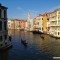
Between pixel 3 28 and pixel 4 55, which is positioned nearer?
pixel 4 55

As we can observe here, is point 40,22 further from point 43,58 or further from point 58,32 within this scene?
point 43,58

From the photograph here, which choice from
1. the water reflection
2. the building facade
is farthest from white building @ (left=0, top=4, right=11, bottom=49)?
the water reflection

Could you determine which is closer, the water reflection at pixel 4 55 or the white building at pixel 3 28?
the water reflection at pixel 4 55

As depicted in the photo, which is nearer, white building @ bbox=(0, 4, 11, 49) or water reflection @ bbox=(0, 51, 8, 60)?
water reflection @ bbox=(0, 51, 8, 60)

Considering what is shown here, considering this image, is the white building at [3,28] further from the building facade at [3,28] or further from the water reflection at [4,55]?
the water reflection at [4,55]

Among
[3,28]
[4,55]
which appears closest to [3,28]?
[3,28]

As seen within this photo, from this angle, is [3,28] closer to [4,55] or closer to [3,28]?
[3,28]

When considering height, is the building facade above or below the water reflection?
above

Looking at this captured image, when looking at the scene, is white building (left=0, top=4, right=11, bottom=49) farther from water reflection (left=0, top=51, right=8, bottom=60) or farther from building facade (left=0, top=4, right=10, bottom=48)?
water reflection (left=0, top=51, right=8, bottom=60)

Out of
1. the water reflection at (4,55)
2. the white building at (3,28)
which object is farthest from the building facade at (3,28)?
the water reflection at (4,55)

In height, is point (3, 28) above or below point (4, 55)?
above

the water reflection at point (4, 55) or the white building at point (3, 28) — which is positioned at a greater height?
the white building at point (3, 28)

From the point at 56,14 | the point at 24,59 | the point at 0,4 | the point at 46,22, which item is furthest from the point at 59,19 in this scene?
the point at 24,59

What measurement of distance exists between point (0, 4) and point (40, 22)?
87.0m
